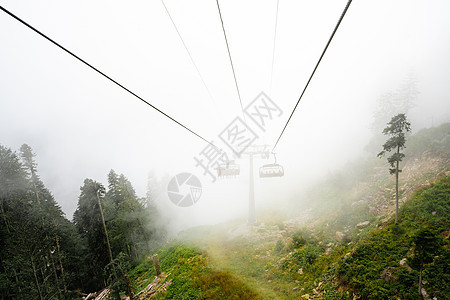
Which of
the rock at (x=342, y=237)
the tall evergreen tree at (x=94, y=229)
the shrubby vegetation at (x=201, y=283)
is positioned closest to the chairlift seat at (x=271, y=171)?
the rock at (x=342, y=237)

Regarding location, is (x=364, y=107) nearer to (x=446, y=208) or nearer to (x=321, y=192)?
(x=321, y=192)

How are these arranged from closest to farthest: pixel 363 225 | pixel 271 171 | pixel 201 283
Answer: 1. pixel 201 283
2. pixel 363 225
3. pixel 271 171

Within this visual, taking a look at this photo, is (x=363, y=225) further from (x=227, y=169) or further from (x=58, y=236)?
(x=58, y=236)

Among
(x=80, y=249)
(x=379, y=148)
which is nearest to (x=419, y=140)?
(x=379, y=148)

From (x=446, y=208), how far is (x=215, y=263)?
51.8ft

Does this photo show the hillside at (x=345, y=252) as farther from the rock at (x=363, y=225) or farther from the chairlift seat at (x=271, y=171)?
the chairlift seat at (x=271, y=171)

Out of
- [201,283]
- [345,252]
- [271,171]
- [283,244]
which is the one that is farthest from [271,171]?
[201,283]

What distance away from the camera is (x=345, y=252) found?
10.9m

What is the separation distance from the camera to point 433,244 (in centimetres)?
664

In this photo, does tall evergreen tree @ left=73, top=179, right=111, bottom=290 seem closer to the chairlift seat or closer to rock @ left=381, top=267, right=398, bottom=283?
the chairlift seat

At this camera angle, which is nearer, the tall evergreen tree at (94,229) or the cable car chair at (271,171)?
the cable car chair at (271,171)

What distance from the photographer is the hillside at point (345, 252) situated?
7719 millimetres

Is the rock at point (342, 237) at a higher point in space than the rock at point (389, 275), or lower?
lower

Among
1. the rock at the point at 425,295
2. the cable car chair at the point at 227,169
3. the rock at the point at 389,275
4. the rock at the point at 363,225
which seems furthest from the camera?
the cable car chair at the point at 227,169
